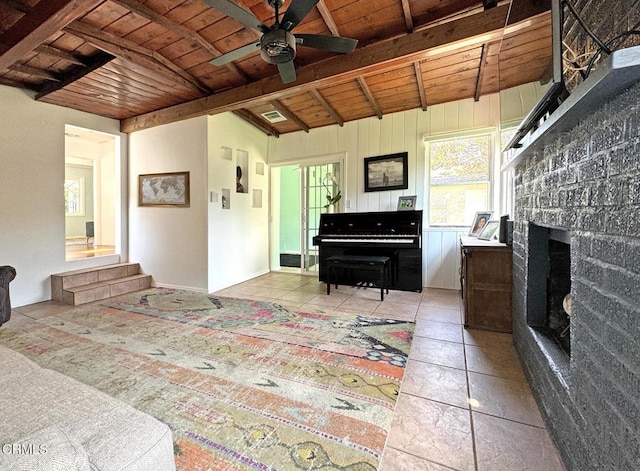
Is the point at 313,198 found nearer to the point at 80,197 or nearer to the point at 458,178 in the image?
the point at 458,178

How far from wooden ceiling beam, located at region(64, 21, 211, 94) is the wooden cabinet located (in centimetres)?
377

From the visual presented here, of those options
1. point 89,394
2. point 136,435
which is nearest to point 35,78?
point 89,394

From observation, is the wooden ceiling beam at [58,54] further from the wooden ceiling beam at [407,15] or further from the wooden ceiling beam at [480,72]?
the wooden ceiling beam at [480,72]

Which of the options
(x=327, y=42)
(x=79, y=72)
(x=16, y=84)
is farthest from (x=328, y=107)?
(x=16, y=84)

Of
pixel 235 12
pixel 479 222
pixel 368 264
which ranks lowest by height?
pixel 368 264

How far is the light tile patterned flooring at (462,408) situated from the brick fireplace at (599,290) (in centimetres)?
13

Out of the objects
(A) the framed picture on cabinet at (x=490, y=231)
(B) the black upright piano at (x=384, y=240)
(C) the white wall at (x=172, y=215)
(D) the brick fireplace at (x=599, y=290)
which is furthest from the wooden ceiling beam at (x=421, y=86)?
(C) the white wall at (x=172, y=215)

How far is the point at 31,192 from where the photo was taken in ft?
11.9

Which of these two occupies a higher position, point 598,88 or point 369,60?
point 369,60

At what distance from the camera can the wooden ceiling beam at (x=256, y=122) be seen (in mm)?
4594

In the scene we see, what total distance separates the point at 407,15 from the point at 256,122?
10.5 feet

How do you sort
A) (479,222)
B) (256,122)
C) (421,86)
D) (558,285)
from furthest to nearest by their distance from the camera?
(256,122), (479,222), (421,86), (558,285)

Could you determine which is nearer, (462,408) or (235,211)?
(462,408)

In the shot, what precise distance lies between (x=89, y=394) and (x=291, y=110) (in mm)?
4339
